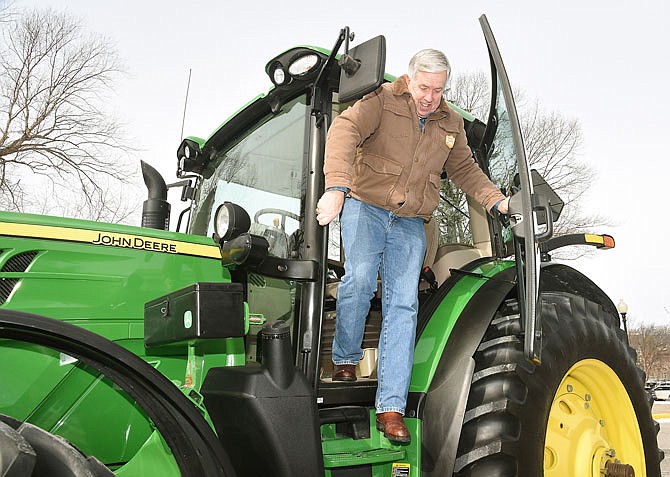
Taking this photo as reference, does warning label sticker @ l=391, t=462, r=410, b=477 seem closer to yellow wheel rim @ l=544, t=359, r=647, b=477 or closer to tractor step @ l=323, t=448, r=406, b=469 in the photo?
tractor step @ l=323, t=448, r=406, b=469

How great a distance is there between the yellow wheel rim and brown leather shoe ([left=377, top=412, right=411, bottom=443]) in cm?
80

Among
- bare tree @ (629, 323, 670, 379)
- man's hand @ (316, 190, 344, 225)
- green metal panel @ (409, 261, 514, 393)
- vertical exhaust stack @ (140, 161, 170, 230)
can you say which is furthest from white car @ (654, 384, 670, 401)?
man's hand @ (316, 190, 344, 225)

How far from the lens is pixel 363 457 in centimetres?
269

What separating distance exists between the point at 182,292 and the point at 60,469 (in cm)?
68

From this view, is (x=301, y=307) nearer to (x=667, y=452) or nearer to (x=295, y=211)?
(x=295, y=211)

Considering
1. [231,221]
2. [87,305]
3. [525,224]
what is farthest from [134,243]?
[525,224]

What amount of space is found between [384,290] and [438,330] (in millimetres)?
316

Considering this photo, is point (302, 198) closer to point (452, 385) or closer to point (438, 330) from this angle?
point (438, 330)

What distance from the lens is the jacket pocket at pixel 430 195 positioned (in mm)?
3012

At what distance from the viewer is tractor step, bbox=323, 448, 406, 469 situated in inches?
103

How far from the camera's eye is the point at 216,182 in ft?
12.5

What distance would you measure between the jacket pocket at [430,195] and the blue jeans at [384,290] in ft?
0.30

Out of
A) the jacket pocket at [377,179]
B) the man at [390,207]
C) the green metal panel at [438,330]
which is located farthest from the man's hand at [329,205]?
the green metal panel at [438,330]

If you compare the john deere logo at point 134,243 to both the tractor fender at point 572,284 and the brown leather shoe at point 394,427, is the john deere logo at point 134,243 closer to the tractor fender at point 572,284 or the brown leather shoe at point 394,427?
the brown leather shoe at point 394,427
